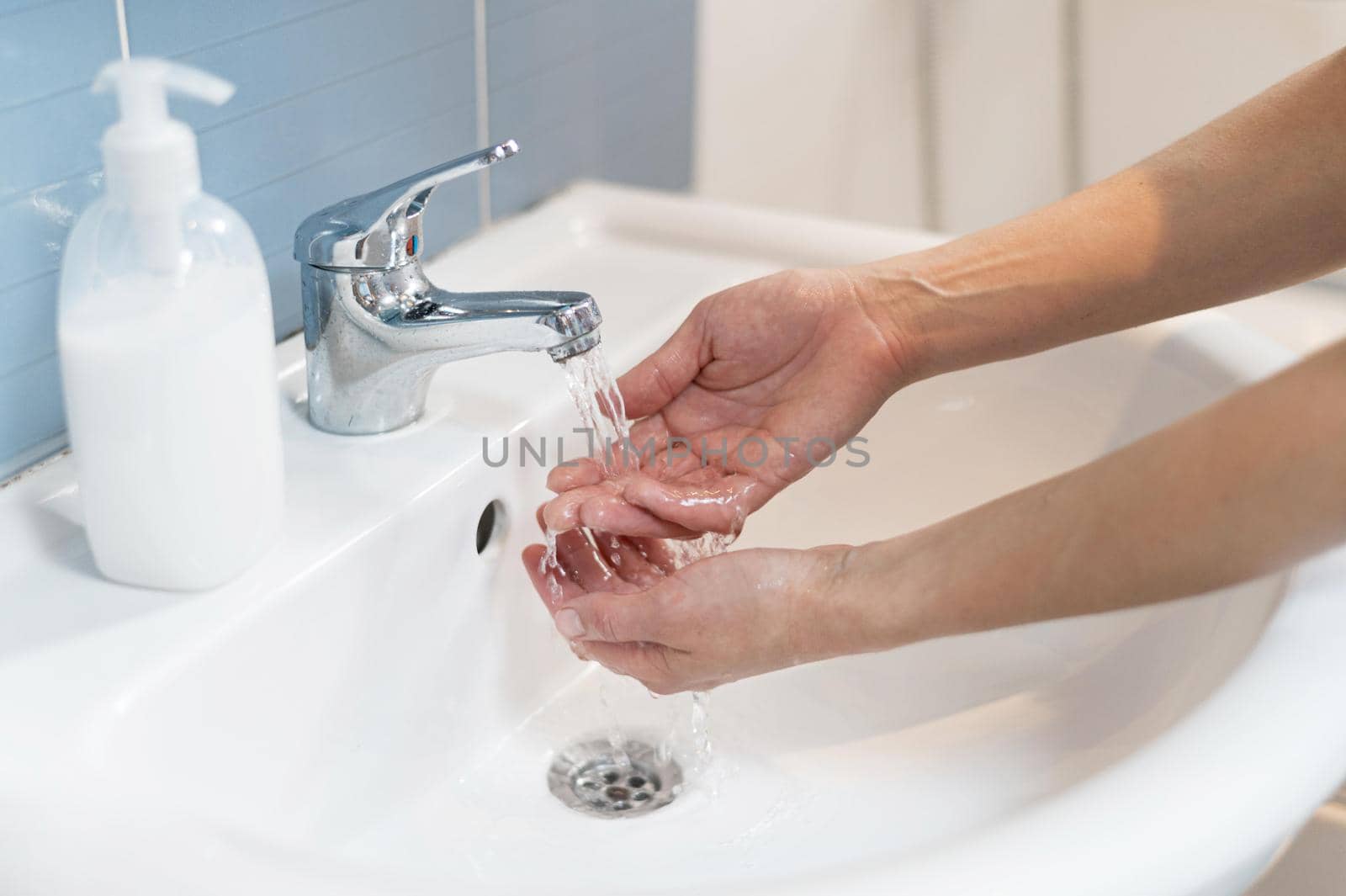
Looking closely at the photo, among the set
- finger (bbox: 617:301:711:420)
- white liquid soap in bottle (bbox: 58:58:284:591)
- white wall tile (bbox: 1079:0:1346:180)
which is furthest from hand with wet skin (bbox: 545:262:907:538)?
white wall tile (bbox: 1079:0:1346:180)

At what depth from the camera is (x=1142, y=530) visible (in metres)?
0.44

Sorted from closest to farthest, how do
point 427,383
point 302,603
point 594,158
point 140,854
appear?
point 140,854
point 302,603
point 427,383
point 594,158

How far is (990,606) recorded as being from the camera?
48 centimetres

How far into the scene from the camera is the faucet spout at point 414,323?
55 cm

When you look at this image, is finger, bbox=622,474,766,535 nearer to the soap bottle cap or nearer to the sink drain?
the sink drain

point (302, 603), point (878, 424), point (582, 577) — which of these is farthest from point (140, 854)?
point (878, 424)

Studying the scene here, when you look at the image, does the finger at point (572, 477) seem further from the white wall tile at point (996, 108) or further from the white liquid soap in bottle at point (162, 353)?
the white wall tile at point (996, 108)

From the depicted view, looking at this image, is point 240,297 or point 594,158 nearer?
point 240,297

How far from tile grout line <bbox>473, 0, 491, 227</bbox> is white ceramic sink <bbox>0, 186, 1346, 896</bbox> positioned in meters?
0.02

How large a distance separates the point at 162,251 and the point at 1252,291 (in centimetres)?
50

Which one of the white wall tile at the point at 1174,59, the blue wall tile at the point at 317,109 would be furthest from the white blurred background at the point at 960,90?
the blue wall tile at the point at 317,109

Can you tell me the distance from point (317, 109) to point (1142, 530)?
446 mm

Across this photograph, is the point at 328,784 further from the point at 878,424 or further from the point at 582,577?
the point at 878,424

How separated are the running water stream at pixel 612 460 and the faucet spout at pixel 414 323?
21mm
